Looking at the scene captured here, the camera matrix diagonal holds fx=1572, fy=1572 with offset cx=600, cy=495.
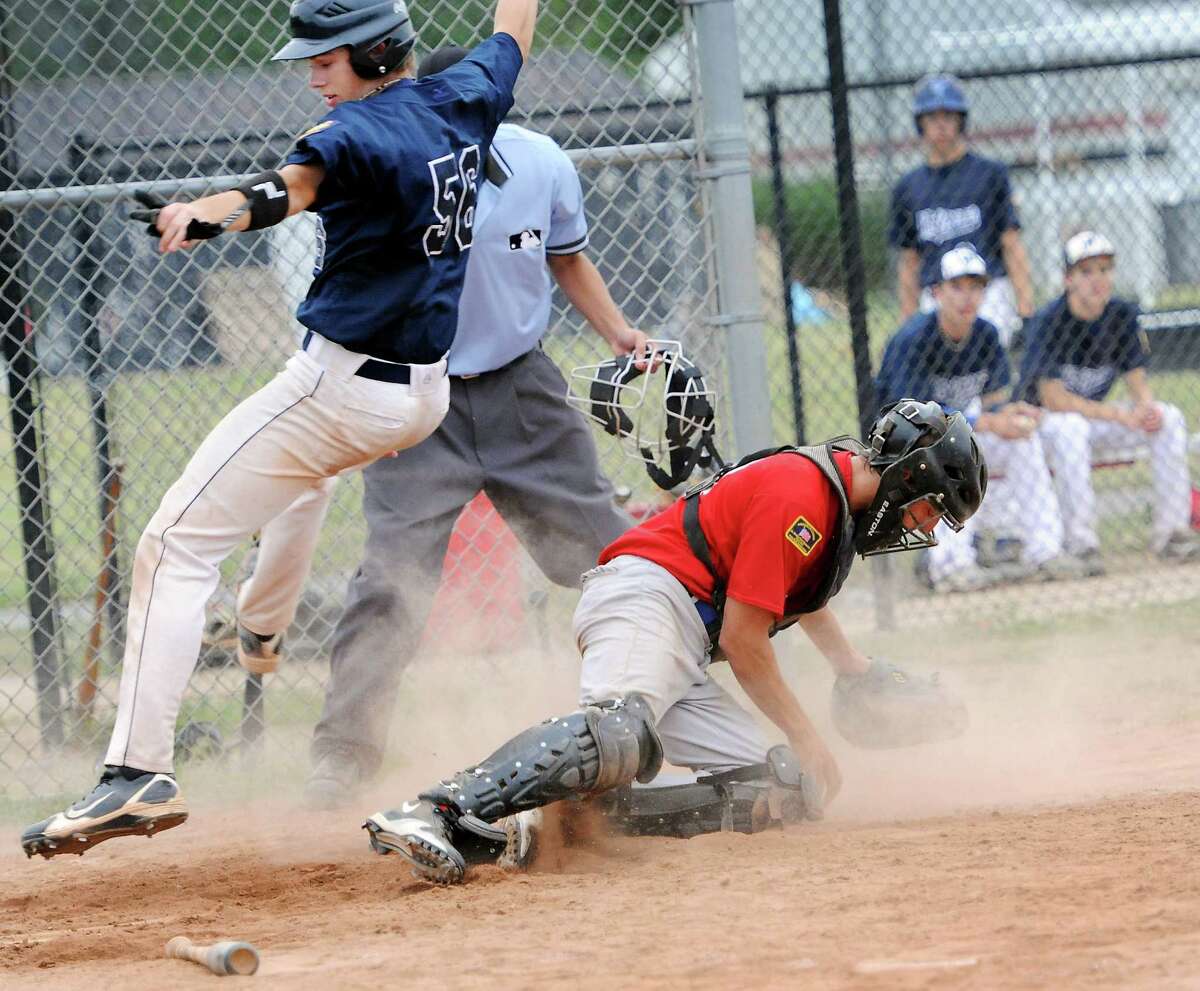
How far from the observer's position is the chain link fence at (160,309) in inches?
223

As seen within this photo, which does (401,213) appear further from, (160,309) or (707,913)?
(160,309)

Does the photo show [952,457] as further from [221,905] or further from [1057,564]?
[1057,564]

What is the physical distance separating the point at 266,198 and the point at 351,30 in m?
0.68

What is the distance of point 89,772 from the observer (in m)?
5.52

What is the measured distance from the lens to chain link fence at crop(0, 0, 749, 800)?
568 centimetres

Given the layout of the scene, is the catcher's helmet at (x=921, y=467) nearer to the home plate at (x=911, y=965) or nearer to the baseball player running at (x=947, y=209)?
the home plate at (x=911, y=965)

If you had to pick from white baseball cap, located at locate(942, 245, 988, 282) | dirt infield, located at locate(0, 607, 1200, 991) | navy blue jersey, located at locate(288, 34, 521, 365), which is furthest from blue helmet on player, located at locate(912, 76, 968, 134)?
navy blue jersey, located at locate(288, 34, 521, 365)

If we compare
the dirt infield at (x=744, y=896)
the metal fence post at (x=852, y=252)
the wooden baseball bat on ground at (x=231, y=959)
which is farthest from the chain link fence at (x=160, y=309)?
the wooden baseball bat on ground at (x=231, y=959)

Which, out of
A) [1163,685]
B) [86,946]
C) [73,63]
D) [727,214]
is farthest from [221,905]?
[73,63]

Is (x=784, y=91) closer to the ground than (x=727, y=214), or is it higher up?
higher up

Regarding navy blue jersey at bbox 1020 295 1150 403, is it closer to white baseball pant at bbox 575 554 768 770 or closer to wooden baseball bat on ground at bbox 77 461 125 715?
white baseball pant at bbox 575 554 768 770

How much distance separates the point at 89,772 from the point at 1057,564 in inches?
184

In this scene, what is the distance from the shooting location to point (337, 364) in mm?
3840

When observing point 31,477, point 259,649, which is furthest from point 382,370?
point 31,477
